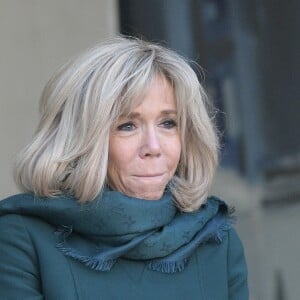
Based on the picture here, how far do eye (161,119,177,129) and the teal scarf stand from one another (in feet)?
0.64

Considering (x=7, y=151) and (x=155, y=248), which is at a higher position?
(x=155, y=248)

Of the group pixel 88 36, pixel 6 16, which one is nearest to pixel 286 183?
pixel 88 36

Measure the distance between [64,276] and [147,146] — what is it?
40cm

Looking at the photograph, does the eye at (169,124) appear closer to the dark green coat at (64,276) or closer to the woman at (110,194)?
the woman at (110,194)

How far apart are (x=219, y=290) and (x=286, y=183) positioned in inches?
92.4

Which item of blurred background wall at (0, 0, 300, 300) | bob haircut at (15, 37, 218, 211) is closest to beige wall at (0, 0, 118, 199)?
blurred background wall at (0, 0, 300, 300)

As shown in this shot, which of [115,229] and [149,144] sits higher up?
[149,144]

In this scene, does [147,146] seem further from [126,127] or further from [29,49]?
[29,49]

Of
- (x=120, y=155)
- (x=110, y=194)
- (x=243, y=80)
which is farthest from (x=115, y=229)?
(x=243, y=80)

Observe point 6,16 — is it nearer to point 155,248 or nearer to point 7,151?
point 7,151

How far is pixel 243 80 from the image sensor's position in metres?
5.06

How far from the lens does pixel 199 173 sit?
9.46 feet

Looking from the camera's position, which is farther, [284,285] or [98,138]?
[284,285]

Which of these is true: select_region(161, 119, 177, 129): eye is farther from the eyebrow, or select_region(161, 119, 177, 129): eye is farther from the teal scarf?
the teal scarf
